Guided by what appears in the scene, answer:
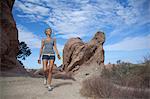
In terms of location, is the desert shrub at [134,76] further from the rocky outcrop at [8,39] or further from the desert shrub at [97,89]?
the rocky outcrop at [8,39]

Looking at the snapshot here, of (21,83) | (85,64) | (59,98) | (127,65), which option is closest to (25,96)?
(59,98)

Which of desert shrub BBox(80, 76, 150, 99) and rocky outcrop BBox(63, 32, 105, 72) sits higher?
rocky outcrop BBox(63, 32, 105, 72)

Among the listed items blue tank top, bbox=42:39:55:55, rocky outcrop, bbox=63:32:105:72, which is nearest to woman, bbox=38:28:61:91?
blue tank top, bbox=42:39:55:55

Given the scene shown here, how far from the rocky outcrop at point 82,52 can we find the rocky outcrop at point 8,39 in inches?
292

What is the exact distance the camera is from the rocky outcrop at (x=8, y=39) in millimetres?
6676

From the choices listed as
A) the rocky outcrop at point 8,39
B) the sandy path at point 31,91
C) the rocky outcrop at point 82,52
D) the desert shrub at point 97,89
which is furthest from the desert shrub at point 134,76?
the rocky outcrop at point 82,52

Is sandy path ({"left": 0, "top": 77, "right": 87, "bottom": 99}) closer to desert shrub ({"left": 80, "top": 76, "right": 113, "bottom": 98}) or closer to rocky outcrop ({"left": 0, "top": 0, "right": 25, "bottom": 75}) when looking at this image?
desert shrub ({"left": 80, "top": 76, "right": 113, "bottom": 98})

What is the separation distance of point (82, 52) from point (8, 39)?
8.35m

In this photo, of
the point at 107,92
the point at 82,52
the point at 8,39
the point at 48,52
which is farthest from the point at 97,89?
the point at 82,52

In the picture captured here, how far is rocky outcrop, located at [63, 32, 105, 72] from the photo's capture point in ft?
48.0

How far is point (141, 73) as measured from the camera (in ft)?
23.4

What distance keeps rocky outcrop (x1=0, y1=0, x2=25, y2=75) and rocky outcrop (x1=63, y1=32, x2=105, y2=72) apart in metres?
7.41

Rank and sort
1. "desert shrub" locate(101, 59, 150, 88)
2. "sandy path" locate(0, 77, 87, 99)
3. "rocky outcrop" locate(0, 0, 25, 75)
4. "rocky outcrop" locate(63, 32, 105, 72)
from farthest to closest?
"rocky outcrop" locate(63, 32, 105, 72), "rocky outcrop" locate(0, 0, 25, 75), "desert shrub" locate(101, 59, 150, 88), "sandy path" locate(0, 77, 87, 99)

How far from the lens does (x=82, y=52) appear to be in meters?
15.2
